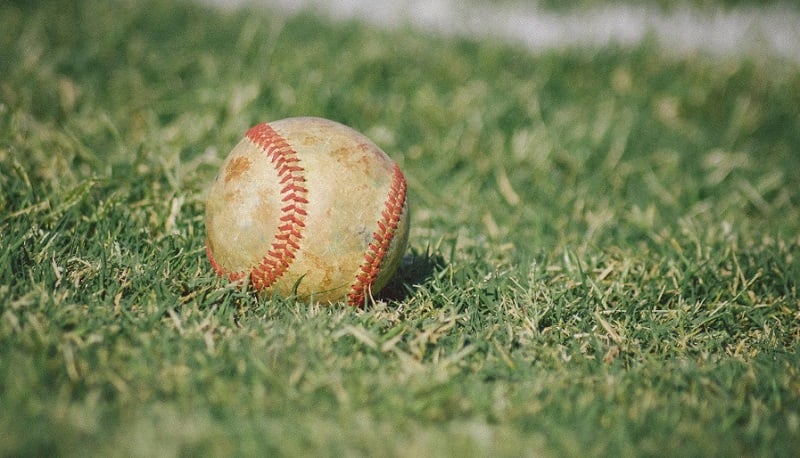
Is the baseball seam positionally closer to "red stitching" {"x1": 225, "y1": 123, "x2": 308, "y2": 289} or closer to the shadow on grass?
"red stitching" {"x1": 225, "y1": 123, "x2": 308, "y2": 289}

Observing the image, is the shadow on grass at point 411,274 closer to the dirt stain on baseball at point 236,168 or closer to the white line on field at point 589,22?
the dirt stain on baseball at point 236,168

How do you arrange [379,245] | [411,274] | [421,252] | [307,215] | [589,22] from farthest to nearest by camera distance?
1. [589,22]
2. [421,252]
3. [411,274]
4. [379,245]
5. [307,215]

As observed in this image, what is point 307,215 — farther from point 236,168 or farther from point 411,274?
point 411,274

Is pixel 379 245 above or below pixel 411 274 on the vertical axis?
above

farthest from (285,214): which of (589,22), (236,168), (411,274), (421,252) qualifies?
(589,22)

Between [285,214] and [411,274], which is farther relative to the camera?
[411,274]

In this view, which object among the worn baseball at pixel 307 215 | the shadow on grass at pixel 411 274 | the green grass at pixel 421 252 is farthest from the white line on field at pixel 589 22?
the worn baseball at pixel 307 215

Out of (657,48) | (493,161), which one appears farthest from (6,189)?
(657,48)

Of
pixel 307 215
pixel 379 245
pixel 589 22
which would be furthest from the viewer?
pixel 589 22
